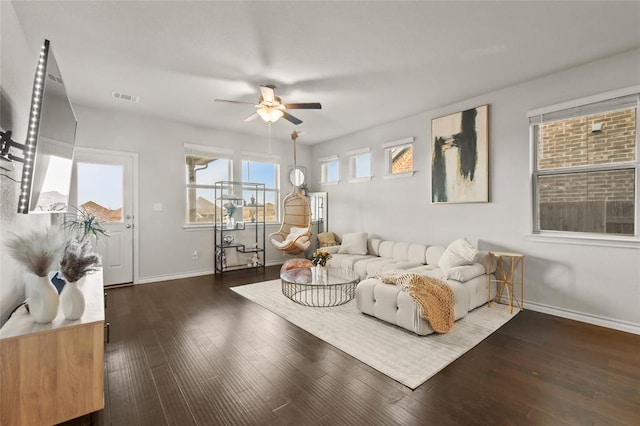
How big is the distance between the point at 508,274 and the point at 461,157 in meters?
1.72

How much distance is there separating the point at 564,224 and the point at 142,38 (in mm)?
4932

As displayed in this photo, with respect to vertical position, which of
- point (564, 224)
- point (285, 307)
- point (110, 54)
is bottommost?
point (285, 307)

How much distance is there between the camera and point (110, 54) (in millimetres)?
2918

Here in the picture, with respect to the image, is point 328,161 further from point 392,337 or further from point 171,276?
point 392,337

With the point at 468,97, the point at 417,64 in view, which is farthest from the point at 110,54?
the point at 468,97

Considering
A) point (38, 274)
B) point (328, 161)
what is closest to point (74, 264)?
point (38, 274)

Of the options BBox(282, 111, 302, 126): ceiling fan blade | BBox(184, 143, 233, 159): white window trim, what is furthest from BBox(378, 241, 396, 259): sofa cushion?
BBox(184, 143, 233, 159): white window trim

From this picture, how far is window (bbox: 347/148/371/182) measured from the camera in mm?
5795

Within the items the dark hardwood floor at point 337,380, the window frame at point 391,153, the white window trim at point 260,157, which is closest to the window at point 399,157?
the window frame at point 391,153

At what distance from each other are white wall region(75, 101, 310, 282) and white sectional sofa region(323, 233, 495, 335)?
2.71 m

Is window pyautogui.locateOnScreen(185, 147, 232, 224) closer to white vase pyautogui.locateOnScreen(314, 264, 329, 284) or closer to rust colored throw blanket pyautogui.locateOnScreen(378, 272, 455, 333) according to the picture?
white vase pyautogui.locateOnScreen(314, 264, 329, 284)

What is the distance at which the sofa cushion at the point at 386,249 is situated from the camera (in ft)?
16.2

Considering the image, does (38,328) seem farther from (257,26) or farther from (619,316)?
(619,316)

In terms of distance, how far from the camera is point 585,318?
319 cm
